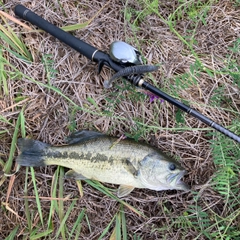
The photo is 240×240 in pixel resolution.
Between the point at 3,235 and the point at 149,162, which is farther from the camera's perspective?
the point at 3,235

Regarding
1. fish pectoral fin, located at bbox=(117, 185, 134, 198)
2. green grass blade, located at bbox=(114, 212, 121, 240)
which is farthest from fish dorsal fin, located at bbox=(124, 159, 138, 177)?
green grass blade, located at bbox=(114, 212, 121, 240)

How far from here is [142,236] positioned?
11.3 feet

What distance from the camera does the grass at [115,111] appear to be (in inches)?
133

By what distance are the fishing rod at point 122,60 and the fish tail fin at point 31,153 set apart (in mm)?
906

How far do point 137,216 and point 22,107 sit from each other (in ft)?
5.39

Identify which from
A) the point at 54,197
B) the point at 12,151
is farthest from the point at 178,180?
the point at 12,151

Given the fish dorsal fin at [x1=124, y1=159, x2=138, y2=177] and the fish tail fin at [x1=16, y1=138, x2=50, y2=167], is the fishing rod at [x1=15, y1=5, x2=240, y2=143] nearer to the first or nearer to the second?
the fish dorsal fin at [x1=124, y1=159, x2=138, y2=177]

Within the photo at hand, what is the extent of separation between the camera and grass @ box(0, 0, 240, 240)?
339 centimetres

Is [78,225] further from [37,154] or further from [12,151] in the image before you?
[12,151]

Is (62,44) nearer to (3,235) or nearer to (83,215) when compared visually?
(83,215)

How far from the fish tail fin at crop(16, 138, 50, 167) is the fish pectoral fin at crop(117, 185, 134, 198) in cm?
79

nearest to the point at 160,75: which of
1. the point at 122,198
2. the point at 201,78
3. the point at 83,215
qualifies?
the point at 201,78

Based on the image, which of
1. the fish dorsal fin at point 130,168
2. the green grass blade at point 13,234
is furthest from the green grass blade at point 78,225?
the fish dorsal fin at point 130,168

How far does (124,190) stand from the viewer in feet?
10.8
